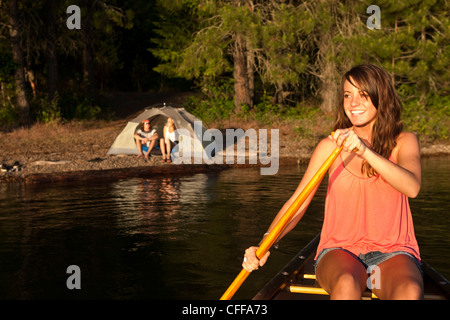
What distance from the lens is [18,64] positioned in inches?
925

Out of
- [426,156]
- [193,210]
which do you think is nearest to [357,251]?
[193,210]

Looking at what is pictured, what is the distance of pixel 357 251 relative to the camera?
396 centimetres

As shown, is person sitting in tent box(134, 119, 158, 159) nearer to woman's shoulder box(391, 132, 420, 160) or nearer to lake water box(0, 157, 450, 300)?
lake water box(0, 157, 450, 300)

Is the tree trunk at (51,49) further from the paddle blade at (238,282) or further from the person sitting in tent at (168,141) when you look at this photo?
the paddle blade at (238,282)

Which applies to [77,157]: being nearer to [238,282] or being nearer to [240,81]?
[240,81]

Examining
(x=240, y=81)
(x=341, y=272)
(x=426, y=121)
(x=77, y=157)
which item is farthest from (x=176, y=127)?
(x=341, y=272)

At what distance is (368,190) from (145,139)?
13.8 m

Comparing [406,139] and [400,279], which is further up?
[406,139]

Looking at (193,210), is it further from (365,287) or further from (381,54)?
(381,54)

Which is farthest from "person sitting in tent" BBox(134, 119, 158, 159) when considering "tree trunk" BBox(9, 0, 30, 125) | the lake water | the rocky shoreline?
"tree trunk" BBox(9, 0, 30, 125)

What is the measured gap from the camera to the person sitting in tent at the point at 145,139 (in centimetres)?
1742

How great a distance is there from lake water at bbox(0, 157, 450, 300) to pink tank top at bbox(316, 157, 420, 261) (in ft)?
7.99

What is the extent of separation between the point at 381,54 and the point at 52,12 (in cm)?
1315

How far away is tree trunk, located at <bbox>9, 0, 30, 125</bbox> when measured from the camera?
74.5 feet
